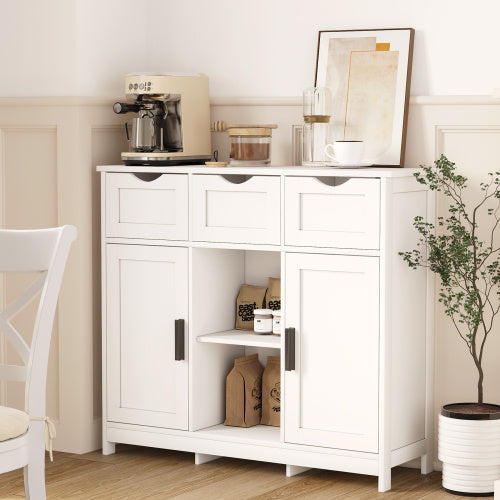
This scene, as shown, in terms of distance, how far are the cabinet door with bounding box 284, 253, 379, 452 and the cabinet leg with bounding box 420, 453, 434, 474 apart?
1.03 feet

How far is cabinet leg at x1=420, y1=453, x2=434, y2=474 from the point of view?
3.74 m

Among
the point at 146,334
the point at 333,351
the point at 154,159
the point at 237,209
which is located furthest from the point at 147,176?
the point at 333,351

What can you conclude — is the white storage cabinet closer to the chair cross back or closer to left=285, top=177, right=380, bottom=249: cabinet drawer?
left=285, top=177, right=380, bottom=249: cabinet drawer

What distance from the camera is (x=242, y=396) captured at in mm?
3910

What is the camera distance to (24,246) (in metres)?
2.53

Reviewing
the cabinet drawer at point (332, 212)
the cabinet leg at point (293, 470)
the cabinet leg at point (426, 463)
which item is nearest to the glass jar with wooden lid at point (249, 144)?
the cabinet drawer at point (332, 212)

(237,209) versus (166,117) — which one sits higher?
(166,117)

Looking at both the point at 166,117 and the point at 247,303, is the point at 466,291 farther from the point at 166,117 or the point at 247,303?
the point at 166,117

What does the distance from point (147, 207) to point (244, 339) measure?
1.89 feet

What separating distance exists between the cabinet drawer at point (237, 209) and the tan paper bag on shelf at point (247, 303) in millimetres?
330

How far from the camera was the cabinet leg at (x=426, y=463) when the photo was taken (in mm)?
3736

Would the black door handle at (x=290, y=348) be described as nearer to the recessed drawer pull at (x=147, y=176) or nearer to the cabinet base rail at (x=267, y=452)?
the cabinet base rail at (x=267, y=452)

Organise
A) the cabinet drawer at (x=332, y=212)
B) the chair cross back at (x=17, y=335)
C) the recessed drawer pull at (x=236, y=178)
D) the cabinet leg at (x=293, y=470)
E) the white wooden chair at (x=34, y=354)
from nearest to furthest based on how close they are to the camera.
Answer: the white wooden chair at (x=34, y=354)
the chair cross back at (x=17, y=335)
the cabinet drawer at (x=332, y=212)
the cabinet leg at (x=293, y=470)
the recessed drawer pull at (x=236, y=178)

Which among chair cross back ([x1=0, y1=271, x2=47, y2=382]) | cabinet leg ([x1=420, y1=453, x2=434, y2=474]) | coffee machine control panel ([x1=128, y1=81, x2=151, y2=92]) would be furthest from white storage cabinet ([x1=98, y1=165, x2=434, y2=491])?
chair cross back ([x1=0, y1=271, x2=47, y2=382])
